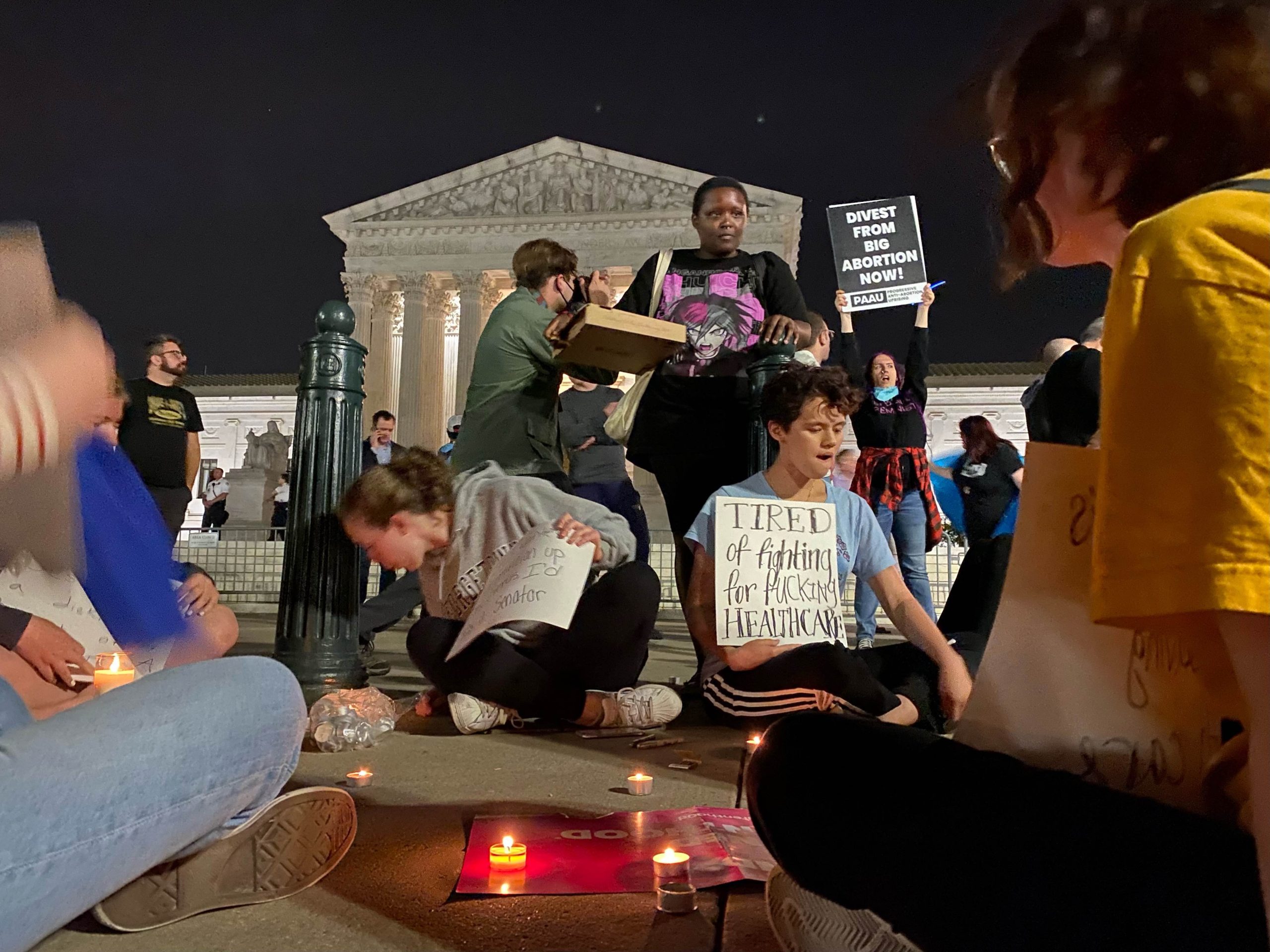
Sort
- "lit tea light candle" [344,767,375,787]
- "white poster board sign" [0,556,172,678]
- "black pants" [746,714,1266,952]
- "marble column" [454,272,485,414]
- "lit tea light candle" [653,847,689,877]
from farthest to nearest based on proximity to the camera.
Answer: "marble column" [454,272,485,414] < "lit tea light candle" [344,767,375,787] < "white poster board sign" [0,556,172,678] < "lit tea light candle" [653,847,689,877] < "black pants" [746,714,1266,952]

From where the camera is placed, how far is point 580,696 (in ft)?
9.78

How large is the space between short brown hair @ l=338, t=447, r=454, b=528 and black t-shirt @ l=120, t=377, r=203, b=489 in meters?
2.92

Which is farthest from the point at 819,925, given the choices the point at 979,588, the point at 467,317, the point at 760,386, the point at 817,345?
the point at 467,317

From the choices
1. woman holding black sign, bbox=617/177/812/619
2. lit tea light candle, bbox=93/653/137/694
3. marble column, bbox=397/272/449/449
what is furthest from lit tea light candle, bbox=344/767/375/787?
marble column, bbox=397/272/449/449

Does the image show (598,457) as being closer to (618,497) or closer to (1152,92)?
(618,497)

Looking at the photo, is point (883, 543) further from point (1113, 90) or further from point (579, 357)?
point (1113, 90)

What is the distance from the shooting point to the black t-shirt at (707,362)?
360 cm

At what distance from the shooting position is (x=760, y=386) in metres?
3.57

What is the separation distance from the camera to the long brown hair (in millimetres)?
5922

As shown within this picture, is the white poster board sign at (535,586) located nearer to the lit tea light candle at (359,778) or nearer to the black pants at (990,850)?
the lit tea light candle at (359,778)

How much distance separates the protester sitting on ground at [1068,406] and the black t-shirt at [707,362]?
86.3 inches

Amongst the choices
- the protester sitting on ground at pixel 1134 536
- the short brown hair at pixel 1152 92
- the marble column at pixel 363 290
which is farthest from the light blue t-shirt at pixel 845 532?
the marble column at pixel 363 290

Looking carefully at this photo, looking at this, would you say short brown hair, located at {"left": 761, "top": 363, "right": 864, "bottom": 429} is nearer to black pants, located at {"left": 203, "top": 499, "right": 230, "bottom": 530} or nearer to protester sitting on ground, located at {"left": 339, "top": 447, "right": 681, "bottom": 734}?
protester sitting on ground, located at {"left": 339, "top": 447, "right": 681, "bottom": 734}

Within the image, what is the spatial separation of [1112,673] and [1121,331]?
Result: 0.37m
